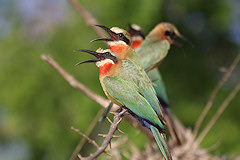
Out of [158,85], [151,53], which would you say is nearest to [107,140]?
[151,53]

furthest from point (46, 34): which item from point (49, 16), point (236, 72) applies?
point (236, 72)

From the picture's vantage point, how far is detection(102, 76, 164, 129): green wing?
1.26 meters

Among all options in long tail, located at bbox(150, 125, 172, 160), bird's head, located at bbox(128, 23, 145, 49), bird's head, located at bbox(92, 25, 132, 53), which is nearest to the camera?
long tail, located at bbox(150, 125, 172, 160)

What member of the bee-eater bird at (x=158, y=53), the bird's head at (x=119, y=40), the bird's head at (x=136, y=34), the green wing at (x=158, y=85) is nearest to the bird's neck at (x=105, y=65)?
the bird's head at (x=119, y=40)

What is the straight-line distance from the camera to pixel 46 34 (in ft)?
11.2

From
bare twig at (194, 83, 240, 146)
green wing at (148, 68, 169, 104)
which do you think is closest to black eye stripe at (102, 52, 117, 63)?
green wing at (148, 68, 169, 104)

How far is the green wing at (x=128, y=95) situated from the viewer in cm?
126

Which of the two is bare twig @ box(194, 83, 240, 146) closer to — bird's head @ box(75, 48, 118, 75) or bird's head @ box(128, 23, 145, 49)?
bird's head @ box(128, 23, 145, 49)

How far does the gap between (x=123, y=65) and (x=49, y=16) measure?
265cm

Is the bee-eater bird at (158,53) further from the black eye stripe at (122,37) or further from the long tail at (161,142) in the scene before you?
the long tail at (161,142)

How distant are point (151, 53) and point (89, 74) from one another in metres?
1.04

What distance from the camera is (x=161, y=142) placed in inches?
→ 46.7

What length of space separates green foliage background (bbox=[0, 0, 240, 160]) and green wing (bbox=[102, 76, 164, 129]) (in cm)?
150

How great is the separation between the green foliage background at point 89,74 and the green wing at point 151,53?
0.75m
